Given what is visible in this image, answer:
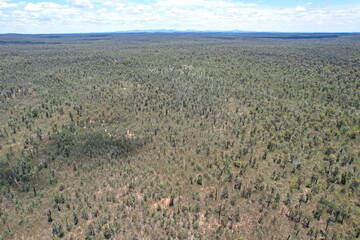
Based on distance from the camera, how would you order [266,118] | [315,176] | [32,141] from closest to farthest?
[315,176], [32,141], [266,118]

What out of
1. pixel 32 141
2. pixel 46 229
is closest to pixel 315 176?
pixel 46 229

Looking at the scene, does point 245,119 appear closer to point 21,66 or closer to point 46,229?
point 46,229

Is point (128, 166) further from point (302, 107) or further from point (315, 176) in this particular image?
point (302, 107)

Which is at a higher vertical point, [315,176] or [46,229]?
[315,176]

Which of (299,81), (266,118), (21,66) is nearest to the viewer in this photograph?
(266,118)

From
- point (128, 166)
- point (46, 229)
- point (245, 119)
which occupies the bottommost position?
point (46, 229)

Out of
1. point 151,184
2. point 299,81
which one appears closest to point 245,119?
point 151,184

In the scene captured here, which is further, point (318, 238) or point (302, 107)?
point (302, 107)
